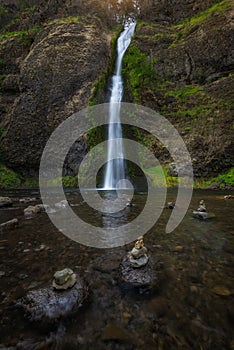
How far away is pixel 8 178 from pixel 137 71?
57.6 ft

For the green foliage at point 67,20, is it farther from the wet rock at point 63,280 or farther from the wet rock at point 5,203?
the wet rock at point 63,280

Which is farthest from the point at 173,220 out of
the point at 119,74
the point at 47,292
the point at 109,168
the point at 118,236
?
the point at 119,74

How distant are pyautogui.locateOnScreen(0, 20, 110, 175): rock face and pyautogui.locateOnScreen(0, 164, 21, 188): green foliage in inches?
27.4

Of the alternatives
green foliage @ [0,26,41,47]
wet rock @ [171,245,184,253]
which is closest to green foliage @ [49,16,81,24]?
green foliage @ [0,26,41,47]

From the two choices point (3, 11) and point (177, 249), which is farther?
point (3, 11)

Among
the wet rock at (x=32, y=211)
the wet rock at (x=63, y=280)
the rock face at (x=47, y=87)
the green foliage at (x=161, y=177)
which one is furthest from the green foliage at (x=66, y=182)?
the wet rock at (x=63, y=280)

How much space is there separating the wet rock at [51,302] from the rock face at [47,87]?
16.2 metres

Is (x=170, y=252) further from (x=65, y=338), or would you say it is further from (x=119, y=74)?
(x=119, y=74)

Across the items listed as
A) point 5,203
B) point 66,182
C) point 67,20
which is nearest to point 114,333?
point 5,203

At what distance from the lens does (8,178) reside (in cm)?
1820

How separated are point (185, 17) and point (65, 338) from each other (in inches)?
1448

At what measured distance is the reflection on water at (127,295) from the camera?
1.70 m

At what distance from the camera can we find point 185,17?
2864 centimetres

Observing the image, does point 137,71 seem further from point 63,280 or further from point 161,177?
point 63,280
